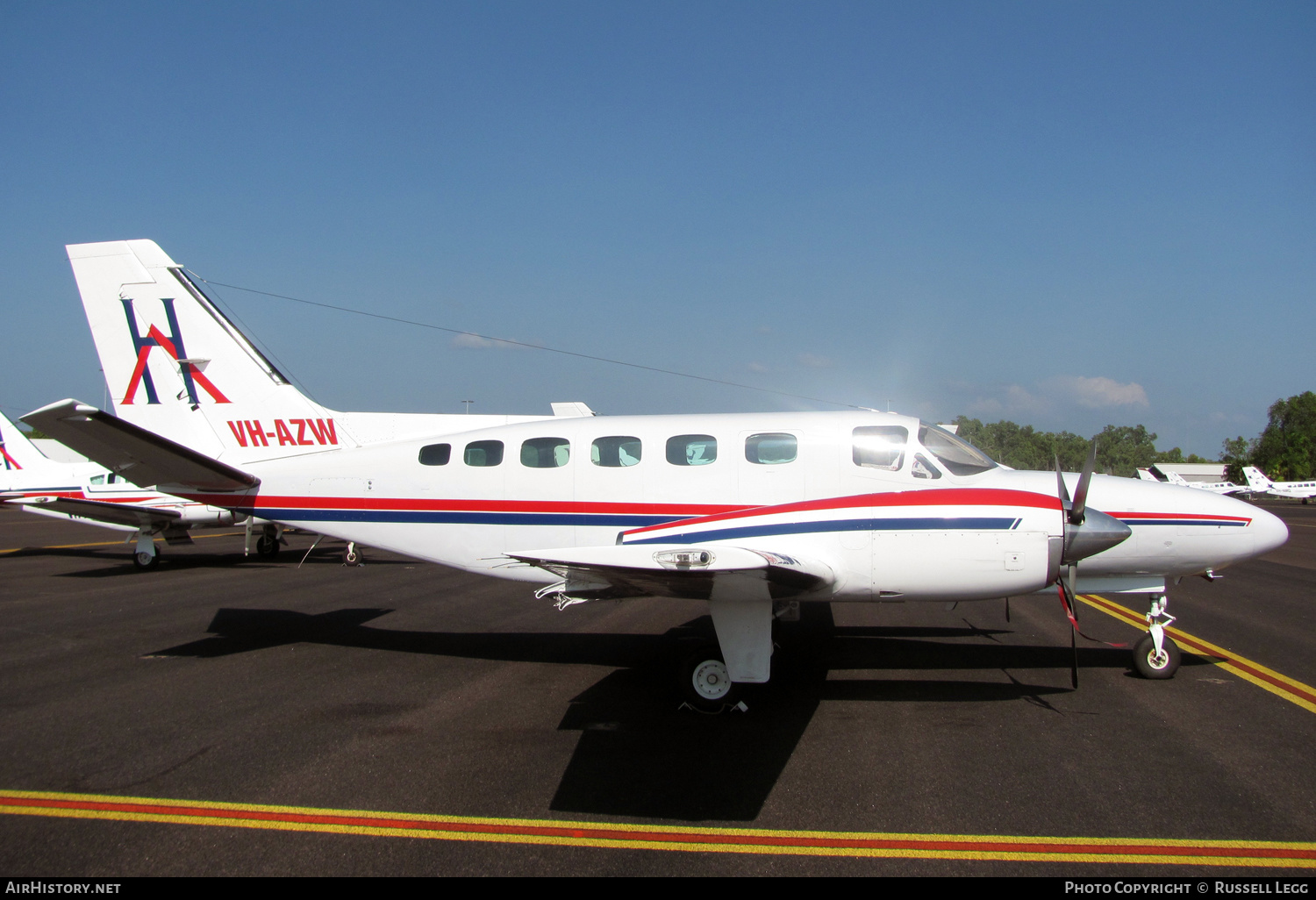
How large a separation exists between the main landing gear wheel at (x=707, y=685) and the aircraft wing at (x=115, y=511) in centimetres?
1552

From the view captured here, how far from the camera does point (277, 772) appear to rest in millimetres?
5125

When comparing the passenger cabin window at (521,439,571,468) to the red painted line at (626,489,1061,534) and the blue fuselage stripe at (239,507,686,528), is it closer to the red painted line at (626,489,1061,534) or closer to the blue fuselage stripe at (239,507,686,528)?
the blue fuselage stripe at (239,507,686,528)

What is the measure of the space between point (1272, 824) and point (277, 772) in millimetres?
6284

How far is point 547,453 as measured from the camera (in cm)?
801

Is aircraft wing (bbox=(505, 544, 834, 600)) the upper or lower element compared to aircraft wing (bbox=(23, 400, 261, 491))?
lower

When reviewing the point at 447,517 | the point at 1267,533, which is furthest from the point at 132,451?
the point at 1267,533

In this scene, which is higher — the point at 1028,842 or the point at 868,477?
the point at 868,477

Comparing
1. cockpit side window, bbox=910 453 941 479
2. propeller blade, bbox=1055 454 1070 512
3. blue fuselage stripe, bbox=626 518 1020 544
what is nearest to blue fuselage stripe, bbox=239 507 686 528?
blue fuselage stripe, bbox=626 518 1020 544

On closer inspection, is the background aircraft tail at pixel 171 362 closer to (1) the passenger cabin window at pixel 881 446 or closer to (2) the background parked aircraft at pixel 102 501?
(2) the background parked aircraft at pixel 102 501

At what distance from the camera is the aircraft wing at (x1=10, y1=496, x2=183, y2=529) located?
16.7 m

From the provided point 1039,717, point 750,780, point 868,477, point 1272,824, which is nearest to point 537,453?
point 868,477

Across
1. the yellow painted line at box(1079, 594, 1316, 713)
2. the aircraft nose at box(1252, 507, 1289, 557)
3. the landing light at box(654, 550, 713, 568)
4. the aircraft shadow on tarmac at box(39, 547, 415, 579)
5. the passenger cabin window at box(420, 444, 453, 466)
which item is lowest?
the aircraft shadow on tarmac at box(39, 547, 415, 579)

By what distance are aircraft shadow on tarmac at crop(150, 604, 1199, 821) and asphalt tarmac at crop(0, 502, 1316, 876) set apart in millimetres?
35
